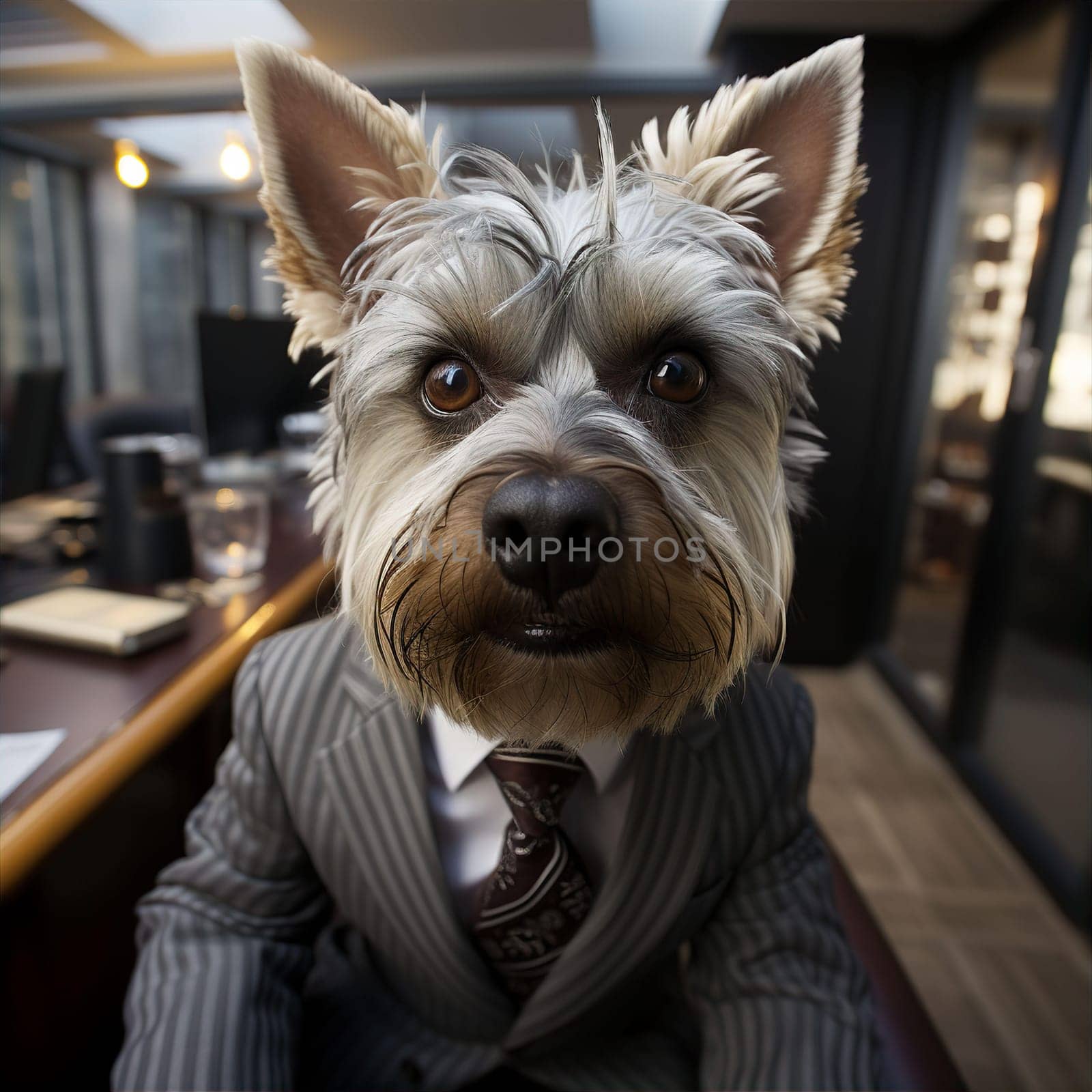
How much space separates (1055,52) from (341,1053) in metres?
3.88

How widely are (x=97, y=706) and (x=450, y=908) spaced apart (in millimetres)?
731

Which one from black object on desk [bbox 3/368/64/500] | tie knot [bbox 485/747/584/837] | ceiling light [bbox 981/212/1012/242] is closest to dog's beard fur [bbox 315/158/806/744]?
tie knot [bbox 485/747/584/837]

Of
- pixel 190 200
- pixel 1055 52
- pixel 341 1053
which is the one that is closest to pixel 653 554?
pixel 341 1053

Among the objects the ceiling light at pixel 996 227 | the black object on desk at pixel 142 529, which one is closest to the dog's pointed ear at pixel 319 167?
Answer: the black object on desk at pixel 142 529

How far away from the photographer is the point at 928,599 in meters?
4.06

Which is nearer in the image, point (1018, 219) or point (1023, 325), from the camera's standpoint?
point (1023, 325)

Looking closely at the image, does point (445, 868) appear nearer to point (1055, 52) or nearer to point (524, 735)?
point (524, 735)

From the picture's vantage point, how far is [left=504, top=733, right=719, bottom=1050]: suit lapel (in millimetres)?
790

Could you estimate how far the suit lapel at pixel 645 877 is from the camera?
2.59 ft

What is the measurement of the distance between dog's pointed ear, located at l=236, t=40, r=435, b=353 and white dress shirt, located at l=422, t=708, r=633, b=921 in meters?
0.52

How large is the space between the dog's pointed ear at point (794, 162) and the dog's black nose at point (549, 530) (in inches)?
14.7

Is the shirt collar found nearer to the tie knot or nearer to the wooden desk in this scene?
the tie knot

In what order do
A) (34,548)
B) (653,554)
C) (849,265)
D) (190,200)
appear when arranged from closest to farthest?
1. (653,554)
2. (849,265)
3. (34,548)
4. (190,200)

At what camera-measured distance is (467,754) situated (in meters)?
0.84
